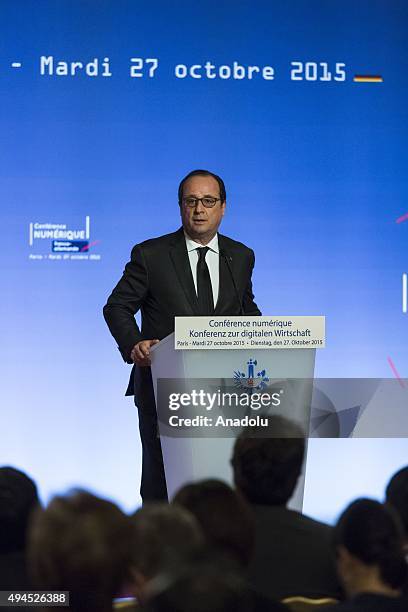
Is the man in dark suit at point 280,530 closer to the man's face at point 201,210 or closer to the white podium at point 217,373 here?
the white podium at point 217,373

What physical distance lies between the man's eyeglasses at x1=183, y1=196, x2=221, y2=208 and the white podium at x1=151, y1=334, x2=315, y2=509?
3.29ft

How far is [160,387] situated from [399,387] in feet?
3.81

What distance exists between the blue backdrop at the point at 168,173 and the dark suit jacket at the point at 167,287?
157cm

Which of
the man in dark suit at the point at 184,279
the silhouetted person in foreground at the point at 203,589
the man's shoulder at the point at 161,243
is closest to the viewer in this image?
the silhouetted person in foreground at the point at 203,589

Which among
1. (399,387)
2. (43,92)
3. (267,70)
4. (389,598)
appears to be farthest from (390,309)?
(389,598)

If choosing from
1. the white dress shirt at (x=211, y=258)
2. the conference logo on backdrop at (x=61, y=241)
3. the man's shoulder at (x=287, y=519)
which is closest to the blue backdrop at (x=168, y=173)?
the conference logo on backdrop at (x=61, y=241)

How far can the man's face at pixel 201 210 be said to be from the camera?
4199 millimetres

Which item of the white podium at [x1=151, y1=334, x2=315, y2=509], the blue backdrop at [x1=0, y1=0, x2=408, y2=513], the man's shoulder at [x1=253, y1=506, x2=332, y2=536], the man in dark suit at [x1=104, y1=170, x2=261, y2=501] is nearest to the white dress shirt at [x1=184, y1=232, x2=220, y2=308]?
the man in dark suit at [x1=104, y1=170, x2=261, y2=501]

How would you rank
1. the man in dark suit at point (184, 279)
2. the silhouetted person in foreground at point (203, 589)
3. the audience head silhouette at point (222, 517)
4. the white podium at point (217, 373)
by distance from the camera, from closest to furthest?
the silhouetted person in foreground at point (203, 589) → the audience head silhouette at point (222, 517) → the white podium at point (217, 373) → the man in dark suit at point (184, 279)

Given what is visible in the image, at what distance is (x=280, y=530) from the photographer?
2375mm

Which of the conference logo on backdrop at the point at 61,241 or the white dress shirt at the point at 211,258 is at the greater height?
the conference logo on backdrop at the point at 61,241

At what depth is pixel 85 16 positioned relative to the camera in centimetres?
582

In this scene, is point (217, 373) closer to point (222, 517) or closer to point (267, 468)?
point (267, 468)

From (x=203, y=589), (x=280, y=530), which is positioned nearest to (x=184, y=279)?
(x=280, y=530)
